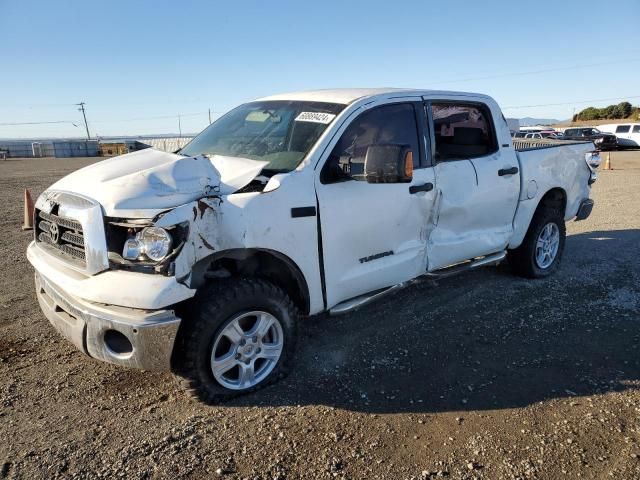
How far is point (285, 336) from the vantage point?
10.9 feet

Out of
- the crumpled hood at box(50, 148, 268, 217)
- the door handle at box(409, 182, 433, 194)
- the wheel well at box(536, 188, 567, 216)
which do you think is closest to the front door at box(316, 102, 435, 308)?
the door handle at box(409, 182, 433, 194)

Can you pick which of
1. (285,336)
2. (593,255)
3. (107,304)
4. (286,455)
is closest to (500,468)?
(286,455)

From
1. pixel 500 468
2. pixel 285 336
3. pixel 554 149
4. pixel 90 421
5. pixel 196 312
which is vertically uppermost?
pixel 554 149

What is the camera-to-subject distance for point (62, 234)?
10.5 feet

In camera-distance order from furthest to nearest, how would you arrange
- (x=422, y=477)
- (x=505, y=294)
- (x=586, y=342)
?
(x=505, y=294) < (x=586, y=342) < (x=422, y=477)

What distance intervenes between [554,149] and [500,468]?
3.98 meters

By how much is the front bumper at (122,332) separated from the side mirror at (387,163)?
1537mm

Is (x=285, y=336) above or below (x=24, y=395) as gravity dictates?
above

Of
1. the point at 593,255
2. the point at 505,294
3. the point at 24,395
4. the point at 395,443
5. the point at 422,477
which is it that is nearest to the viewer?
the point at 422,477

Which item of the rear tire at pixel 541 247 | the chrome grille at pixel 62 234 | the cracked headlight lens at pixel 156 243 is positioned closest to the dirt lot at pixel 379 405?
the rear tire at pixel 541 247

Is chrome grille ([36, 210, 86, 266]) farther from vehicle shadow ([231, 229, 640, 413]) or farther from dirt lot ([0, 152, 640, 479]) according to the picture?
vehicle shadow ([231, 229, 640, 413])

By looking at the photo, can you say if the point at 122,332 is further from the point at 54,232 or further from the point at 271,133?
the point at 271,133

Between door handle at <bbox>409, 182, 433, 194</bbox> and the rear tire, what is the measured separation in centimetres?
192

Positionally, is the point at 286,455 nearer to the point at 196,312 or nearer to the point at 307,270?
the point at 196,312
